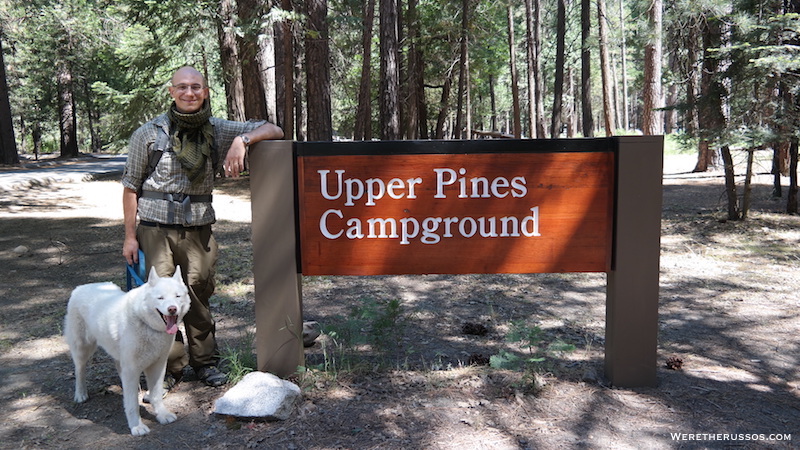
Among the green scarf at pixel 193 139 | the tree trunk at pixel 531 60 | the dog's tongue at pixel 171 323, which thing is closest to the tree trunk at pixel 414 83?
the tree trunk at pixel 531 60

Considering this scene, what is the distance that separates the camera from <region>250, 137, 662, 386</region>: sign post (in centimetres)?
386

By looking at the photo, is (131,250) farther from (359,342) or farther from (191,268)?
(359,342)

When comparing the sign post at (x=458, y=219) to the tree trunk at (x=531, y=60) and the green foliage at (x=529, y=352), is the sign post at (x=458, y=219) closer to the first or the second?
the green foliage at (x=529, y=352)

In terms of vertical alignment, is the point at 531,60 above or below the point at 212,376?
above

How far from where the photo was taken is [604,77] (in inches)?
781

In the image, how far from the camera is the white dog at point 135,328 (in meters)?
3.29

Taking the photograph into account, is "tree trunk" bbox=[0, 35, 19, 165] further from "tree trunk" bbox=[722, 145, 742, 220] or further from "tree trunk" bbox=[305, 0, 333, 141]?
"tree trunk" bbox=[722, 145, 742, 220]

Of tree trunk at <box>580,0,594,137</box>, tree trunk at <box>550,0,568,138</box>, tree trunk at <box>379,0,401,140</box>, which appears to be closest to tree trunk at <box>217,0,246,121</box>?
tree trunk at <box>379,0,401,140</box>

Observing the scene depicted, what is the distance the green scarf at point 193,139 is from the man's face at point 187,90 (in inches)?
1.9

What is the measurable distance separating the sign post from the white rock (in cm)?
28

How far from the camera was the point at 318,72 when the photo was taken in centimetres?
1400

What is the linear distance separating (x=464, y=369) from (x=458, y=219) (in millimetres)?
1117


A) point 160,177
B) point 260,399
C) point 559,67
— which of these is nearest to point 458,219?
point 260,399

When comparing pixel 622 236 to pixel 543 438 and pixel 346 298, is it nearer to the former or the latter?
pixel 543 438
